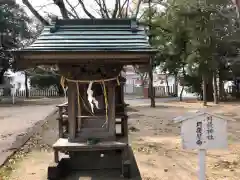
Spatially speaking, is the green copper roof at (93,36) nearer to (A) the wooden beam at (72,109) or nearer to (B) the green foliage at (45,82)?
(A) the wooden beam at (72,109)

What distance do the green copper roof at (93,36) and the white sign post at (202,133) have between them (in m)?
1.78

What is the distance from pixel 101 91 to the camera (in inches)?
258

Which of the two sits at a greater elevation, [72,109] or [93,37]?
[93,37]

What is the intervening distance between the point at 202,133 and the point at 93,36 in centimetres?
296

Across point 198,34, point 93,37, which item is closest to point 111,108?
point 93,37

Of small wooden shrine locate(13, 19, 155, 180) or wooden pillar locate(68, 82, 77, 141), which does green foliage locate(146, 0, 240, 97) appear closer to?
small wooden shrine locate(13, 19, 155, 180)

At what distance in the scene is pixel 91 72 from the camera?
20.7ft

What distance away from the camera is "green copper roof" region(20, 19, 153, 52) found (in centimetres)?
574

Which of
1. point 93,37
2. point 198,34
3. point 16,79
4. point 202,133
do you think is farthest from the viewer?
point 16,79

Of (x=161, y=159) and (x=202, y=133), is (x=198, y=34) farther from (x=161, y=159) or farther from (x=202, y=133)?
(x=202, y=133)

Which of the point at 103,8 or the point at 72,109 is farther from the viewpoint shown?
the point at 103,8

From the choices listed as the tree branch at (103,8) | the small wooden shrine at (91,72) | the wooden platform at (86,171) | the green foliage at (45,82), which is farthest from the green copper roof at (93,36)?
the green foliage at (45,82)

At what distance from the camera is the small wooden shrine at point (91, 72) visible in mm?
5648

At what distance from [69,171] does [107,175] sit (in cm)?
78
